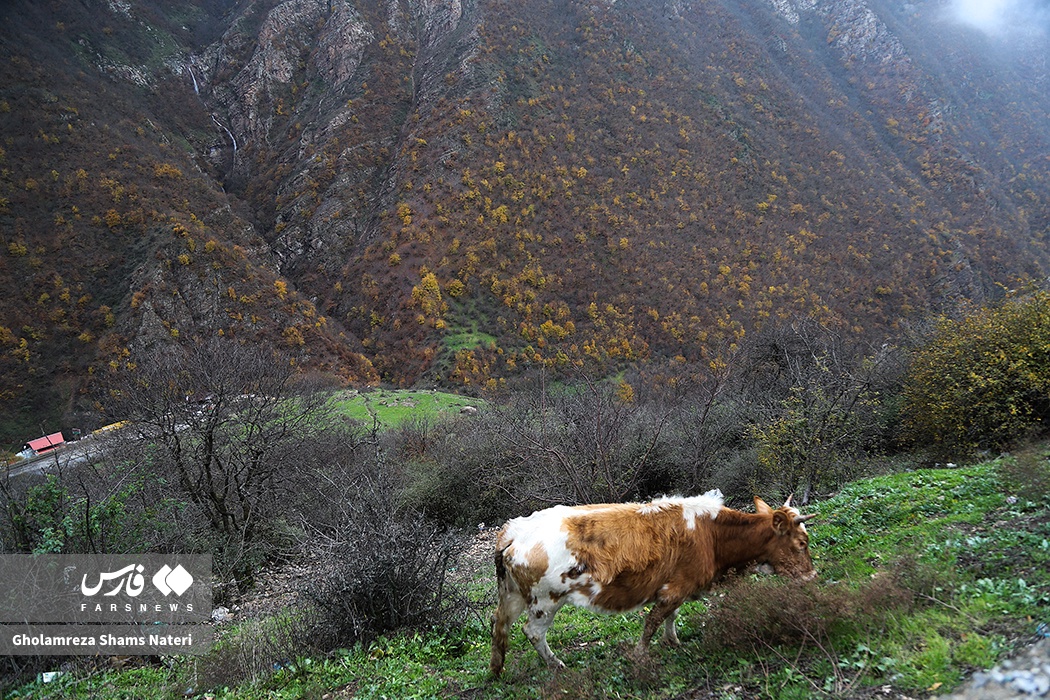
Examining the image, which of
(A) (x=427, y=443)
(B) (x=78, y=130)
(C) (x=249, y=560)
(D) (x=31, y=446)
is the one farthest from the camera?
(B) (x=78, y=130)

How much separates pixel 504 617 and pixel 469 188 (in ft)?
201

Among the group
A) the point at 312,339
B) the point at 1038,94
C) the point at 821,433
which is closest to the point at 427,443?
the point at 821,433

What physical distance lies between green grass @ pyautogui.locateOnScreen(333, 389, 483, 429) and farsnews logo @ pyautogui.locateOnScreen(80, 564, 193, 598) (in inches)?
613

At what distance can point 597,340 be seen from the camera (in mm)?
50531

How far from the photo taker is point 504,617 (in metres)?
5.22

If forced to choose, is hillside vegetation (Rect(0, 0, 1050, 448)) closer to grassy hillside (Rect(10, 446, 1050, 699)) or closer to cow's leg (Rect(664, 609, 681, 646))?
grassy hillside (Rect(10, 446, 1050, 699))

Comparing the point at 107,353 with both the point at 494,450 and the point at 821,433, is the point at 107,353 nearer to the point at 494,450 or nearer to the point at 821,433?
the point at 494,450

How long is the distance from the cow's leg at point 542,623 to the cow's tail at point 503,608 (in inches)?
6.3

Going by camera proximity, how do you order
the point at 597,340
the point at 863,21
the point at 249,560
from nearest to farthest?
the point at 249,560 → the point at 597,340 → the point at 863,21

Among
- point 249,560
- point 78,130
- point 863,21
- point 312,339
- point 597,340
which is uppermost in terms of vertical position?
point 863,21

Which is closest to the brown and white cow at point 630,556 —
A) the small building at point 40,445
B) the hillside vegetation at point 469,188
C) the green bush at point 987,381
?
the green bush at point 987,381

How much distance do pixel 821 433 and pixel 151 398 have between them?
1709 centimetres

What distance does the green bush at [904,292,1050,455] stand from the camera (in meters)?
11.1

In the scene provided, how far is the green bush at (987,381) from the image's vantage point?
11.1 meters
